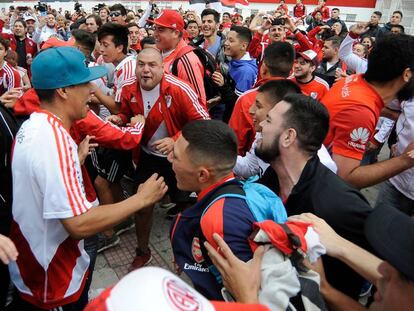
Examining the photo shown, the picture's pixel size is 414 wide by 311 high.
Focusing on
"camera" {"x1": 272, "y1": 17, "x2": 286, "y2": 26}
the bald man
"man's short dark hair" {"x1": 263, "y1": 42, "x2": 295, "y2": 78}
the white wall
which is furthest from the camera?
the white wall

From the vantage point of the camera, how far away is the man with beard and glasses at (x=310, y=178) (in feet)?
5.90

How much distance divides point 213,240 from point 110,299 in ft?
2.85

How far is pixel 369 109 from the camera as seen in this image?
2.49m

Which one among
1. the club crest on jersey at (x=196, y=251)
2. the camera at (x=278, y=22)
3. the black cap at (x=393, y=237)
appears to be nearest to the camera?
the black cap at (x=393, y=237)

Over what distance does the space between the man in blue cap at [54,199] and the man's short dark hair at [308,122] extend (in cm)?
93

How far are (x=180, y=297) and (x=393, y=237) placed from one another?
0.89m

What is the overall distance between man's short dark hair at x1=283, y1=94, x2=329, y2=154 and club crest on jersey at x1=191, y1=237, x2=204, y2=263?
86cm

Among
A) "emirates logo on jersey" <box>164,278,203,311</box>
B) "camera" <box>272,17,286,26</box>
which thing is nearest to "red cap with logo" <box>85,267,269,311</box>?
"emirates logo on jersey" <box>164,278,203,311</box>

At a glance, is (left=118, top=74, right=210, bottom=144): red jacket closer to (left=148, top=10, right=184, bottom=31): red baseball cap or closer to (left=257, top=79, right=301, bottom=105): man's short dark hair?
(left=257, top=79, right=301, bottom=105): man's short dark hair

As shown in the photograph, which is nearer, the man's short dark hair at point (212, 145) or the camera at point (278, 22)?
the man's short dark hair at point (212, 145)

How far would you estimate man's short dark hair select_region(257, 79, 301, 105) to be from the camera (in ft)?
9.25

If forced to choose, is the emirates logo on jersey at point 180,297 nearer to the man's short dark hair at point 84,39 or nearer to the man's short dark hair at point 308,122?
the man's short dark hair at point 308,122

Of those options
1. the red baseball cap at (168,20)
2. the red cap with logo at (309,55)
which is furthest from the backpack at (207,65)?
the red cap with logo at (309,55)

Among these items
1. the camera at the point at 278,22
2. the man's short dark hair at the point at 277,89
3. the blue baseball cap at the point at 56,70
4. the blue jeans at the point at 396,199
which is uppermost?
the blue baseball cap at the point at 56,70
